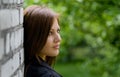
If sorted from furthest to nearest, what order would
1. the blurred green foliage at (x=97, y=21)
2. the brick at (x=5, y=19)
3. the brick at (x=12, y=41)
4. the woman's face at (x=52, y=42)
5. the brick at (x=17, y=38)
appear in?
the blurred green foliage at (x=97, y=21)
the woman's face at (x=52, y=42)
the brick at (x=17, y=38)
the brick at (x=12, y=41)
the brick at (x=5, y=19)

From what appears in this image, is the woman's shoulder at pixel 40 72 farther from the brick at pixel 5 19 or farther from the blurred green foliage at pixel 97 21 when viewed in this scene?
the blurred green foliage at pixel 97 21

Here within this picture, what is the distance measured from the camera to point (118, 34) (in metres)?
6.30

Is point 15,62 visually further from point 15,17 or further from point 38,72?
point 38,72

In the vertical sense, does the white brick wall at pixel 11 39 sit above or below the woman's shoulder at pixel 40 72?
above

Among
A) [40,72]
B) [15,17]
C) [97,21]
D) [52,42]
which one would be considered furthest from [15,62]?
[97,21]

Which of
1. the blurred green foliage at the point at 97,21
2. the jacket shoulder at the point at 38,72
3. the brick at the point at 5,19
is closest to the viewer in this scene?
the brick at the point at 5,19

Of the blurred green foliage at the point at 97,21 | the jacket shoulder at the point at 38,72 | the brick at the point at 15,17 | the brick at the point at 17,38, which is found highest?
the brick at the point at 15,17

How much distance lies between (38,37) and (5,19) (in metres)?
0.73

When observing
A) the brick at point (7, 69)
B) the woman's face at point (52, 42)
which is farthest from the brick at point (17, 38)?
the woman's face at point (52, 42)

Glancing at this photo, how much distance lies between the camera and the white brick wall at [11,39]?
6.52ft

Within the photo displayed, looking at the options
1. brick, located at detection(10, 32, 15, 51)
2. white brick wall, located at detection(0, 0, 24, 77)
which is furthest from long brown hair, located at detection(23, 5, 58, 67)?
brick, located at detection(10, 32, 15, 51)

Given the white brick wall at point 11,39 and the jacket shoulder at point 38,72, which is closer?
the white brick wall at point 11,39

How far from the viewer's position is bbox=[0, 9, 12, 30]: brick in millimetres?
1953

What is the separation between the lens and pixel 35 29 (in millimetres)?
2740
